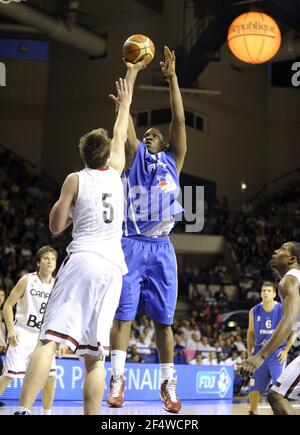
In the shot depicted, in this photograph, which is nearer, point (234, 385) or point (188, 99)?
point (234, 385)

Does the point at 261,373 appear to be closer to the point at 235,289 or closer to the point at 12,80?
the point at 235,289

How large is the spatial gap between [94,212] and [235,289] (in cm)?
1741

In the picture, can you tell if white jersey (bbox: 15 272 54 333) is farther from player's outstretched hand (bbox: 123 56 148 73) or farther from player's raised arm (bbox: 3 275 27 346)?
player's outstretched hand (bbox: 123 56 148 73)

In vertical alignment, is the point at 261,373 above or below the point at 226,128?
below

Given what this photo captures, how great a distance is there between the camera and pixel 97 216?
195 inches

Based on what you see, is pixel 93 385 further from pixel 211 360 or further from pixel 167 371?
pixel 211 360

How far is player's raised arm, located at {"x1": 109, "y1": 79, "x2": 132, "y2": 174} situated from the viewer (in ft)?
17.4

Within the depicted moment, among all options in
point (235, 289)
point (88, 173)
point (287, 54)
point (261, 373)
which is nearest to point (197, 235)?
point (235, 289)

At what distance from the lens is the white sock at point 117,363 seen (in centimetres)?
579

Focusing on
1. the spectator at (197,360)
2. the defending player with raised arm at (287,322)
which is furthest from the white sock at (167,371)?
the spectator at (197,360)

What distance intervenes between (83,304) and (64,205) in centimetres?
65

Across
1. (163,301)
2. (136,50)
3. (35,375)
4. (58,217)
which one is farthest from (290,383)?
(136,50)

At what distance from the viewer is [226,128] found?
2578cm
